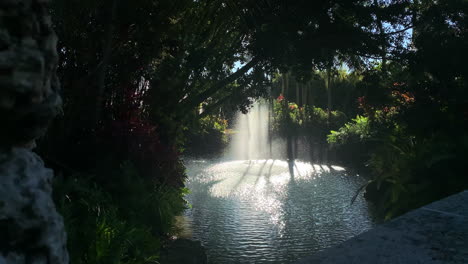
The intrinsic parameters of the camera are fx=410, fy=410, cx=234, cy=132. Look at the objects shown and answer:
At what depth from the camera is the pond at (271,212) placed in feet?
19.8

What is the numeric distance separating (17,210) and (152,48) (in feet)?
17.7

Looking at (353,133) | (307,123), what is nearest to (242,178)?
(353,133)

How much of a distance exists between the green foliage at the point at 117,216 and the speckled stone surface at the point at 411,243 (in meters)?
2.43

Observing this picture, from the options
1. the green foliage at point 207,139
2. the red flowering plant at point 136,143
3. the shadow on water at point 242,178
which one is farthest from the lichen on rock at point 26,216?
the green foliage at point 207,139

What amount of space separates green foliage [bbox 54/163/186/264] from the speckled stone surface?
2432 millimetres

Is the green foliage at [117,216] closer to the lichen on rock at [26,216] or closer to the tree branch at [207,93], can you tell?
the tree branch at [207,93]

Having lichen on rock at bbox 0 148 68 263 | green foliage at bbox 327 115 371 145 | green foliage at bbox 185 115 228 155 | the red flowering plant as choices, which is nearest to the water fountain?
the red flowering plant

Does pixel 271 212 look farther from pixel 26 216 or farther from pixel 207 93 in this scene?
pixel 26 216

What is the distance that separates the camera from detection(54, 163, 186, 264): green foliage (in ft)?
11.2

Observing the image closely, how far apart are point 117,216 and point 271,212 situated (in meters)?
3.97

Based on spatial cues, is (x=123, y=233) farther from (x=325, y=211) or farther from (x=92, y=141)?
(x=325, y=211)

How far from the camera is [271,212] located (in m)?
8.06

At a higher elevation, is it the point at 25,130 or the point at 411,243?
the point at 25,130

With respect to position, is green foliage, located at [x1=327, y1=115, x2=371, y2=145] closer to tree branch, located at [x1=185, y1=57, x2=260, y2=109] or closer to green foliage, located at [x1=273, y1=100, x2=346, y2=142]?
green foliage, located at [x1=273, y1=100, x2=346, y2=142]
